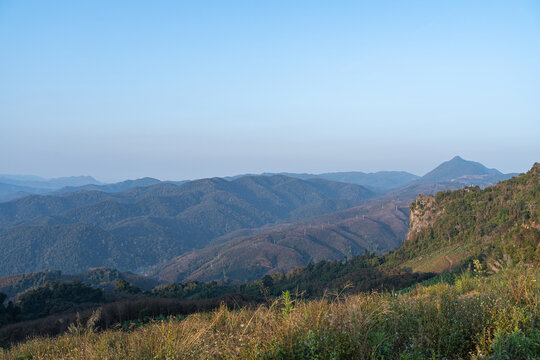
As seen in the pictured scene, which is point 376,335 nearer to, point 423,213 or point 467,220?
point 467,220

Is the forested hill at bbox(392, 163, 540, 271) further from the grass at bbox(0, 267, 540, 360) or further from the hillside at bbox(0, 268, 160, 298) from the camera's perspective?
the hillside at bbox(0, 268, 160, 298)

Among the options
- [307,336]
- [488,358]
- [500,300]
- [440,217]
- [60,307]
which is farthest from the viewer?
[440,217]

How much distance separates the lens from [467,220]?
61.2m

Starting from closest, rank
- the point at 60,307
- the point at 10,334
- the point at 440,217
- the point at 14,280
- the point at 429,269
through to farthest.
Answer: the point at 10,334, the point at 60,307, the point at 429,269, the point at 440,217, the point at 14,280

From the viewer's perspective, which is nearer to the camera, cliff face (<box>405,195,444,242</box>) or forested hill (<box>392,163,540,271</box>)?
forested hill (<box>392,163,540,271</box>)

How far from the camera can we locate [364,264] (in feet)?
258

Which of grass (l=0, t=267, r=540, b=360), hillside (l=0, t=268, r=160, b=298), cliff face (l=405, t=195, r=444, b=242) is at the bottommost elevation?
hillside (l=0, t=268, r=160, b=298)

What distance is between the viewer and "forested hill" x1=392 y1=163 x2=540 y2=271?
4022 centimetres

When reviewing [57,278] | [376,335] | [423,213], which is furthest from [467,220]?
[57,278]

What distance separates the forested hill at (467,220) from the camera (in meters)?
40.2

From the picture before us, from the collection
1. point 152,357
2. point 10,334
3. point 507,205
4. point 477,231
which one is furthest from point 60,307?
point 507,205

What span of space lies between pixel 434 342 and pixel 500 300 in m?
2.18

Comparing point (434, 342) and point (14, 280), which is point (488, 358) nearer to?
point (434, 342)

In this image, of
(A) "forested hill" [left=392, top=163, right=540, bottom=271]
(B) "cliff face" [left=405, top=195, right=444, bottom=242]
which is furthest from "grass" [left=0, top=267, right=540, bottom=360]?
(B) "cliff face" [left=405, top=195, right=444, bottom=242]
